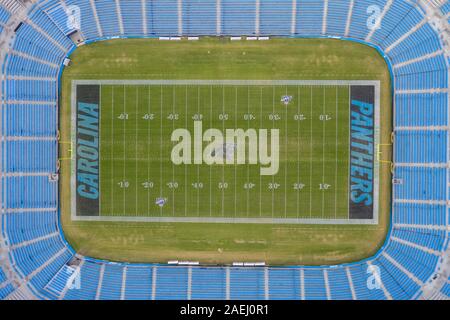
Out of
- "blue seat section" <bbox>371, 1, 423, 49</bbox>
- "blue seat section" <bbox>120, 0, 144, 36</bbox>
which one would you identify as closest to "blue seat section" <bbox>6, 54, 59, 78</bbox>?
"blue seat section" <bbox>120, 0, 144, 36</bbox>

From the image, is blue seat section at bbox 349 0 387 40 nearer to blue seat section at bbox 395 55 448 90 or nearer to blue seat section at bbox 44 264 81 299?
blue seat section at bbox 395 55 448 90

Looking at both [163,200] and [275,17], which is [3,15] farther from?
[275,17]

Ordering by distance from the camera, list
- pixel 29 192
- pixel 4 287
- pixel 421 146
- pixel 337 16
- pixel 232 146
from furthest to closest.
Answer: pixel 232 146 → pixel 29 192 → pixel 337 16 → pixel 421 146 → pixel 4 287

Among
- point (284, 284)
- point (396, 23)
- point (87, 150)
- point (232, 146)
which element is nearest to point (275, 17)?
point (396, 23)

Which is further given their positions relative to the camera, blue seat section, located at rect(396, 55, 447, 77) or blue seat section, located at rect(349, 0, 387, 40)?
blue seat section, located at rect(349, 0, 387, 40)

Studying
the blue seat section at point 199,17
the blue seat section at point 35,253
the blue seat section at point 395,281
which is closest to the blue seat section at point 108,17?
the blue seat section at point 199,17

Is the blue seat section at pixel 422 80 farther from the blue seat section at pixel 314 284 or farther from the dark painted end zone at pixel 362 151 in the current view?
the blue seat section at pixel 314 284
